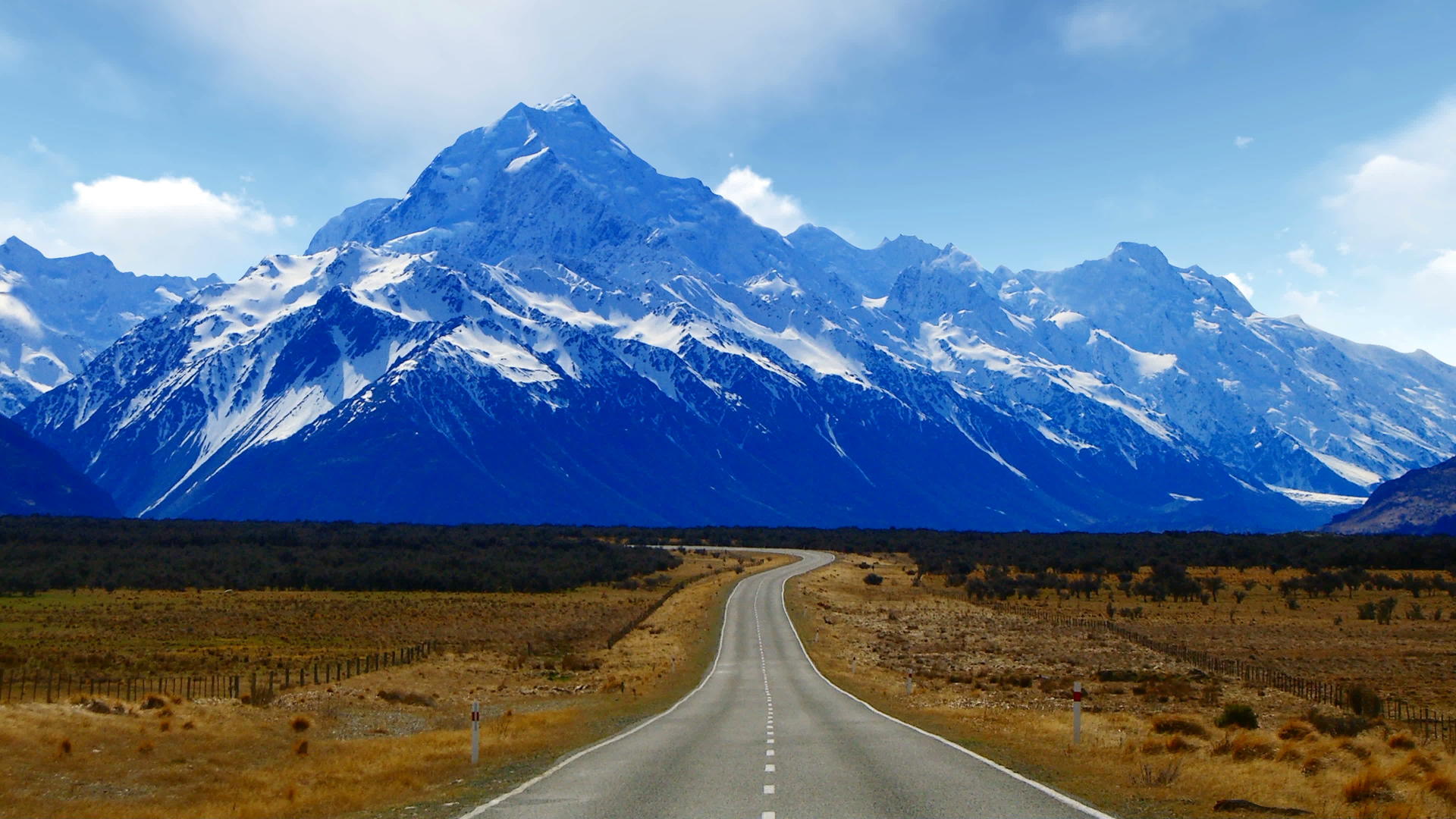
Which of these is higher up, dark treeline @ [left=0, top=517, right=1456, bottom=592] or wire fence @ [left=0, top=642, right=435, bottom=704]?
dark treeline @ [left=0, top=517, right=1456, bottom=592]

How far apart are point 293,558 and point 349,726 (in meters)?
94.0

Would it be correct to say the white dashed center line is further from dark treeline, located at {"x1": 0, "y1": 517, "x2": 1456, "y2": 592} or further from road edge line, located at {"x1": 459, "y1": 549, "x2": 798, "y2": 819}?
dark treeline, located at {"x1": 0, "y1": 517, "x2": 1456, "y2": 592}

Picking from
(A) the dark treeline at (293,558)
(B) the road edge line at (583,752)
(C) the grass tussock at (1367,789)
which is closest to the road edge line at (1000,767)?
(C) the grass tussock at (1367,789)

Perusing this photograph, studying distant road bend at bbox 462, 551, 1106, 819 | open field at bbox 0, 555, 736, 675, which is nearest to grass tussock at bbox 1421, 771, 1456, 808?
distant road bend at bbox 462, 551, 1106, 819

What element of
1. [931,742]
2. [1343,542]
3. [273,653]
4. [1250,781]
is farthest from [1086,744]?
[1343,542]

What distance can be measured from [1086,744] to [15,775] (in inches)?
837

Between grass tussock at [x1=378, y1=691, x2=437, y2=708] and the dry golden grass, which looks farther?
the dry golden grass

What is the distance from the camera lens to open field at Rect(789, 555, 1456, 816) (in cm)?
1823

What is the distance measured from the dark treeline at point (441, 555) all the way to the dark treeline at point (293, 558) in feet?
0.67

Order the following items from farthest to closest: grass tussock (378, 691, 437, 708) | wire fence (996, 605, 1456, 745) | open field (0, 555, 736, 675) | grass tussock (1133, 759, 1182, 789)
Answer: open field (0, 555, 736, 675), grass tussock (378, 691, 437, 708), wire fence (996, 605, 1456, 745), grass tussock (1133, 759, 1182, 789)

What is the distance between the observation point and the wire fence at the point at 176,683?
3831 cm

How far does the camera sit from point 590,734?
28375mm

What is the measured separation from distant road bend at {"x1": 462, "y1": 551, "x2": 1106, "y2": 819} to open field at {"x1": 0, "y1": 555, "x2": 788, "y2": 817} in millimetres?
1555

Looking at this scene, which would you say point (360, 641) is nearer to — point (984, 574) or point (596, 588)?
point (596, 588)
